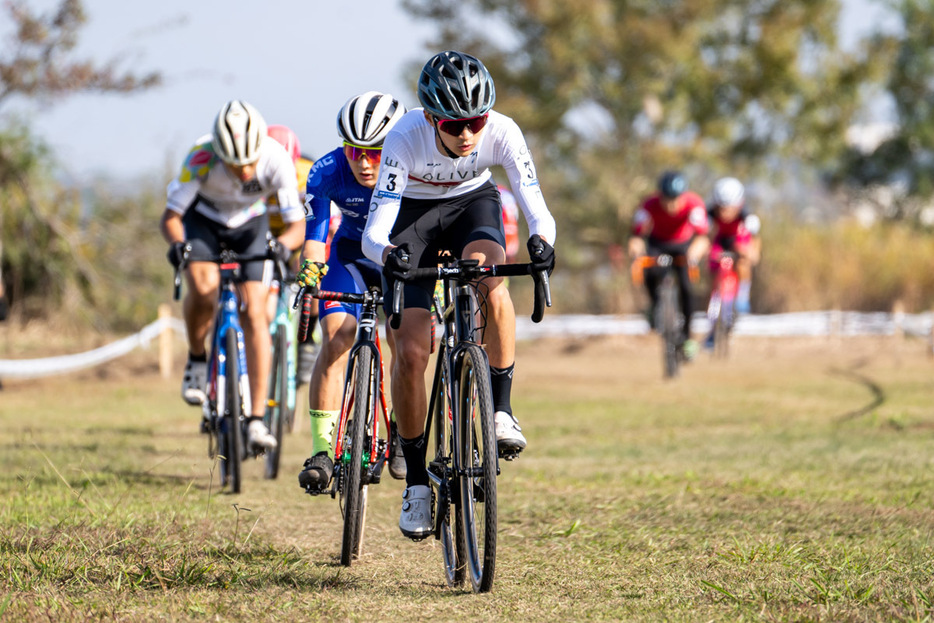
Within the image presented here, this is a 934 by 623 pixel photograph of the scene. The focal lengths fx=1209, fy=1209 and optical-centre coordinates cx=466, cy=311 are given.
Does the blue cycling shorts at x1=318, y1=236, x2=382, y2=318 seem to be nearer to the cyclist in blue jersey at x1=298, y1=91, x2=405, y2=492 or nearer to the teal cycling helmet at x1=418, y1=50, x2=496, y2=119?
the cyclist in blue jersey at x1=298, y1=91, x2=405, y2=492

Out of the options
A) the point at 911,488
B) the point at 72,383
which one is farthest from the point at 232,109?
the point at 72,383

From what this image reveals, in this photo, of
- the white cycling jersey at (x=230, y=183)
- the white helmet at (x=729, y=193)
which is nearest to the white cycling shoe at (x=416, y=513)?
the white cycling jersey at (x=230, y=183)

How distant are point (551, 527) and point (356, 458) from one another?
1433 millimetres

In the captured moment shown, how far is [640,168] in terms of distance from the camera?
32.2 meters

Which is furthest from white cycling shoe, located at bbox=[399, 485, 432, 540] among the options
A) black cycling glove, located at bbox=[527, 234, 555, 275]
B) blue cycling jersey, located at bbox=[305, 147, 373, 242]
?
blue cycling jersey, located at bbox=[305, 147, 373, 242]

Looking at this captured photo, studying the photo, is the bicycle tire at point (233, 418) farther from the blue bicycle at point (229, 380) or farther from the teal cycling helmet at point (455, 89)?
the teal cycling helmet at point (455, 89)

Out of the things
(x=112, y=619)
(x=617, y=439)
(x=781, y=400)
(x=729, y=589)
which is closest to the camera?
(x=112, y=619)

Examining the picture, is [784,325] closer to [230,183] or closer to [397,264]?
[230,183]

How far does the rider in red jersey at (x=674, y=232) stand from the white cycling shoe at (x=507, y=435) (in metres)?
9.78

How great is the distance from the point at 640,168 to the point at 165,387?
19.7m

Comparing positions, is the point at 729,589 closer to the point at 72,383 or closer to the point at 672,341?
the point at 672,341

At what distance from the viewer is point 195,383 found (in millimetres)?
7852

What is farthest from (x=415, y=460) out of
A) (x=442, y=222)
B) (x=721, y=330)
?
(x=721, y=330)

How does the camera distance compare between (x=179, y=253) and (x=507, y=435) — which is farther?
(x=179, y=253)
